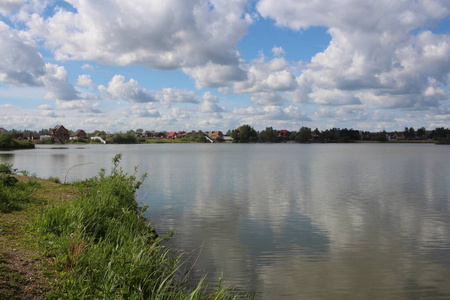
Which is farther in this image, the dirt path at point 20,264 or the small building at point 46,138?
the small building at point 46,138

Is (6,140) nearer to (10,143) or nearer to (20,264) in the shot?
(10,143)

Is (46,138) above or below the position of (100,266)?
above

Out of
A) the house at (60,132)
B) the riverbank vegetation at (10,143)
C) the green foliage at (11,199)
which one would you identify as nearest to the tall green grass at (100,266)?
the green foliage at (11,199)

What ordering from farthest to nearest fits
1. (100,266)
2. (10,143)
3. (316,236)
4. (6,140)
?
(10,143), (6,140), (316,236), (100,266)

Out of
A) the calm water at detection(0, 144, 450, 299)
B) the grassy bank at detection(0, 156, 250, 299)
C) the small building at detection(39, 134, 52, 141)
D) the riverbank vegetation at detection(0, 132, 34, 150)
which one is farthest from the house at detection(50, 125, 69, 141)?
the grassy bank at detection(0, 156, 250, 299)

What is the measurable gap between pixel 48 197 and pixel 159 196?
27.6 feet

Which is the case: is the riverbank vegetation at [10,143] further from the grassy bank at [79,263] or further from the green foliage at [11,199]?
the grassy bank at [79,263]

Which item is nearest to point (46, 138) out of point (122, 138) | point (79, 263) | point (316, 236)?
point (122, 138)

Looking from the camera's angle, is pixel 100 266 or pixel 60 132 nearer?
pixel 100 266

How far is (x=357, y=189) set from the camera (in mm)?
26109

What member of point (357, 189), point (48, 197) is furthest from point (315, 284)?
point (357, 189)

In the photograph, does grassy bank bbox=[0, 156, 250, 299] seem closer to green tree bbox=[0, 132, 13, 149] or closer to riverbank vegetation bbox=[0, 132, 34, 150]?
green tree bbox=[0, 132, 13, 149]

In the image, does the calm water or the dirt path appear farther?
the calm water

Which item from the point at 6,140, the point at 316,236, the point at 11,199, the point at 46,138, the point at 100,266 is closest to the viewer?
the point at 100,266
